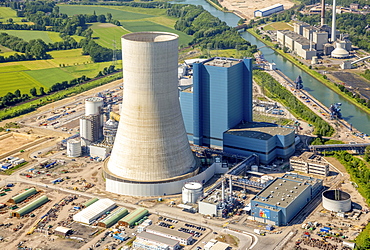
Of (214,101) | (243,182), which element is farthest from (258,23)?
(243,182)

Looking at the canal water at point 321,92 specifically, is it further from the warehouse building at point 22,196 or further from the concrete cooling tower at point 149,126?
the warehouse building at point 22,196

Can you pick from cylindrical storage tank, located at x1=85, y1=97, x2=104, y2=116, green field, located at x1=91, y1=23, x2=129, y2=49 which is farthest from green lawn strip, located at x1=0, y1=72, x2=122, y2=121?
green field, located at x1=91, y1=23, x2=129, y2=49

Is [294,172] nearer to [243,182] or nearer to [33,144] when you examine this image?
[243,182]

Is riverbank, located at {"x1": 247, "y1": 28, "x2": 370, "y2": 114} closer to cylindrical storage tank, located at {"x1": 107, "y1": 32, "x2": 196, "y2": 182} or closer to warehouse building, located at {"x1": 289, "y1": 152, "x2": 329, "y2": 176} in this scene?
warehouse building, located at {"x1": 289, "y1": 152, "x2": 329, "y2": 176}

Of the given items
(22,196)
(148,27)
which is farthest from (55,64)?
(22,196)

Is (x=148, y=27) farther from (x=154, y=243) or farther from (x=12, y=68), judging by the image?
(x=154, y=243)
